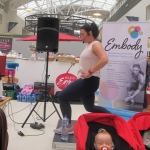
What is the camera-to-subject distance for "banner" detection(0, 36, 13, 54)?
804 centimetres

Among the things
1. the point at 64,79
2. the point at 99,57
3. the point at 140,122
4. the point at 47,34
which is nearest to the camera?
the point at 140,122

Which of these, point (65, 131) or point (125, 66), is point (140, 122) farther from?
point (125, 66)

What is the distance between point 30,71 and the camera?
6074 mm

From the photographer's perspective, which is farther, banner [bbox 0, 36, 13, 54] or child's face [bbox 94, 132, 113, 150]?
banner [bbox 0, 36, 13, 54]

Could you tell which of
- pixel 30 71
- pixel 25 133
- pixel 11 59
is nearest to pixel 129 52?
pixel 25 133

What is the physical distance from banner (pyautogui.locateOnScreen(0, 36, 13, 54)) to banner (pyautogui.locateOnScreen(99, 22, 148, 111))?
533cm

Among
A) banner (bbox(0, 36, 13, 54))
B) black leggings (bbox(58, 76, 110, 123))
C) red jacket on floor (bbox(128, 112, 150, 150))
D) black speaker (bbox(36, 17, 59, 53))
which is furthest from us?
banner (bbox(0, 36, 13, 54))

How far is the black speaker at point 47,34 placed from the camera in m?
3.31

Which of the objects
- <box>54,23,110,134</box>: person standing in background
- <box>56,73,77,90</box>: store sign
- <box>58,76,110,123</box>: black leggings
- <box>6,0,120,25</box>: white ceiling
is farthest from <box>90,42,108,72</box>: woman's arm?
<box>6,0,120,25</box>: white ceiling

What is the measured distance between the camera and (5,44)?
8.19 meters

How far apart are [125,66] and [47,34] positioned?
1.35 metres

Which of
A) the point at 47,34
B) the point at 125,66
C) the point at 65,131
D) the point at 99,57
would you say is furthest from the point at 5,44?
the point at 99,57

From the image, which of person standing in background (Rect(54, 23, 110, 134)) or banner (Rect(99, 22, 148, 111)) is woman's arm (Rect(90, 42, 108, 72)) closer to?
person standing in background (Rect(54, 23, 110, 134))

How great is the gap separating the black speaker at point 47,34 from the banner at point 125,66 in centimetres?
87
